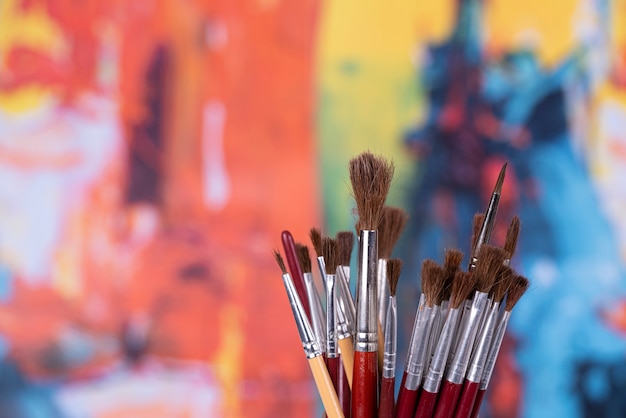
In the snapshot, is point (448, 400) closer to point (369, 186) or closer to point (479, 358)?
point (479, 358)

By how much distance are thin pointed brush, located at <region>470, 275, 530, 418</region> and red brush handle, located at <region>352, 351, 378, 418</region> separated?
2.5 inches

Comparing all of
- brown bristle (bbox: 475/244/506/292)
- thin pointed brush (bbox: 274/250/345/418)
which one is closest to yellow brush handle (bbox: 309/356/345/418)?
thin pointed brush (bbox: 274/250/345/418)

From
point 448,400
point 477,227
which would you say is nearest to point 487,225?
point 477,227

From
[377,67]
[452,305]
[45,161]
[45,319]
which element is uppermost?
[377,67]

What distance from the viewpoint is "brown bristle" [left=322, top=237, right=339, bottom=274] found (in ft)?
1.35

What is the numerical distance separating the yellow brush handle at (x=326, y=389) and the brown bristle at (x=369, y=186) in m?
0.09

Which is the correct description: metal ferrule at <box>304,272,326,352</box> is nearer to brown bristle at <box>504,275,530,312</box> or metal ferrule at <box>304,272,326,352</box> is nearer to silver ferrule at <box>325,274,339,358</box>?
silver ferrule at <box>325,274,339,358</box>

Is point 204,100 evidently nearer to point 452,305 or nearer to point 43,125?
point 43,125

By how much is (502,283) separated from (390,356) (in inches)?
3.1

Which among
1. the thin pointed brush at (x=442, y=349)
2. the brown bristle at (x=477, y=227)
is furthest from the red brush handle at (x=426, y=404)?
the brown bristle at (x=477, y=227)

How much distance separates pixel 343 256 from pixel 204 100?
683mm

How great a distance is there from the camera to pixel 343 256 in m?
0.44

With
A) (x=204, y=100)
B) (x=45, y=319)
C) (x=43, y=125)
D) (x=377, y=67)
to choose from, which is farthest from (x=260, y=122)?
(x=45, y=319)

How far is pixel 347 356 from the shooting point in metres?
0.41
